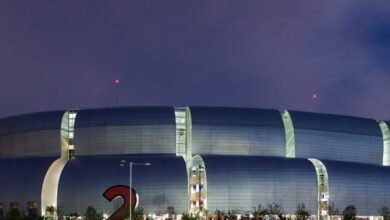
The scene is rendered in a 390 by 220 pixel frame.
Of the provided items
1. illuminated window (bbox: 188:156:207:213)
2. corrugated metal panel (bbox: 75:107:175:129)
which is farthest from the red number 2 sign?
corrugated metal panel (bbox: 75:107:175:129)

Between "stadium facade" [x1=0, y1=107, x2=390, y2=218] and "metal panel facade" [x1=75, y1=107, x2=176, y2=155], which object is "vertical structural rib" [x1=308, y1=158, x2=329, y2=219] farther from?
"metal panel facade" [x1=75, y1=107, x2=176, y2=155]

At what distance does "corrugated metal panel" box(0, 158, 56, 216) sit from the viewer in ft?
353

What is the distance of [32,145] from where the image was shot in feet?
388

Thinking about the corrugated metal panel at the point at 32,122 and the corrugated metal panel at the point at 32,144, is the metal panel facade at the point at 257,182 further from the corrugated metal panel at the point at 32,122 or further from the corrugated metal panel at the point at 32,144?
the corrugated metal panel at the point at 32,122

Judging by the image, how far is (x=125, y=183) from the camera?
106562 mm

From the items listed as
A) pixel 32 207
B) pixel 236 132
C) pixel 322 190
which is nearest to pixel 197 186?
pixel 236 132

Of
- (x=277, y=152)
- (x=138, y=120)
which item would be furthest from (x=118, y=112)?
(x=277, y=152)

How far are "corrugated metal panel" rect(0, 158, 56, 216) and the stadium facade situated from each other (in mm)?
170

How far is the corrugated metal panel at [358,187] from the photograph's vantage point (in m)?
113

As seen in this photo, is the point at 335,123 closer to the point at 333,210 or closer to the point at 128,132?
the point at 333,210

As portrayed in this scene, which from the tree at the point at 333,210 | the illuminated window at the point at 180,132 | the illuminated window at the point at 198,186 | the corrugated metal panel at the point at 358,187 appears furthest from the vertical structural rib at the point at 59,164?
the corrugated metal panel at the point at 358,187

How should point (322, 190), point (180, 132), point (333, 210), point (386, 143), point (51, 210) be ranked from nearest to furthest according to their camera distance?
point (51, 210) < point (333, 210) < point (322, 190) < point (180, 132) < point (386, 143)

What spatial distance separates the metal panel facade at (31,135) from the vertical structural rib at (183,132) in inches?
842

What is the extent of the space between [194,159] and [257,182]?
12227 millimetres
